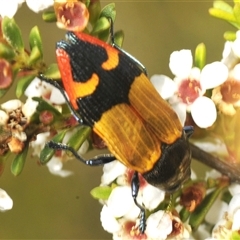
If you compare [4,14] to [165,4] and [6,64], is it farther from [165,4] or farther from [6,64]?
[165,4]

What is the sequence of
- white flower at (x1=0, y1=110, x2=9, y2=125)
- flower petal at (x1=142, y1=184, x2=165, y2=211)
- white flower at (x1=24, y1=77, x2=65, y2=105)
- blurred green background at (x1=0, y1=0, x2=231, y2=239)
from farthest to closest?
blurred green background at (x1=0, y1=0, x2=231, y2=239)
white flower at (x1=24, y1=77, x2=65, y2=105)
flower petal at (x1=142, y1=184, x2=165, y2=211)
white flower at (x1=0, y1=110, x2=9, y2=125)

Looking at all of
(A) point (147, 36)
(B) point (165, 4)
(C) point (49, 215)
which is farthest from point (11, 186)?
(B) point (165, 4)

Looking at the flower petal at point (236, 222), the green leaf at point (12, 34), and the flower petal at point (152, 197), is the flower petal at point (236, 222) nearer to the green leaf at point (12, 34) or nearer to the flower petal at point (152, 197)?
the flower petal at point (152, 197)

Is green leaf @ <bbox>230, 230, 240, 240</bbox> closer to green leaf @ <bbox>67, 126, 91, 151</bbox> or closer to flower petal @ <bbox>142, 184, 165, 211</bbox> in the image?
flower petal @ <bbox>142, 184, 165, 211</bbox>

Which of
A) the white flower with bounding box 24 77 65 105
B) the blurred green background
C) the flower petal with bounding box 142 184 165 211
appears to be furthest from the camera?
the blurred green background

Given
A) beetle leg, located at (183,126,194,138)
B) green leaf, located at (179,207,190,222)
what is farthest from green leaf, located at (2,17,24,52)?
green leaf, located at (179,207,190,222)

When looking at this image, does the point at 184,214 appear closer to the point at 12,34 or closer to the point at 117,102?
the point at 117,102

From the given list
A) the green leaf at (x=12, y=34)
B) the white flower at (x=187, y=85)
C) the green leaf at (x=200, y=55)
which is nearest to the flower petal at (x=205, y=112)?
the white flower at (x=187, y=85)

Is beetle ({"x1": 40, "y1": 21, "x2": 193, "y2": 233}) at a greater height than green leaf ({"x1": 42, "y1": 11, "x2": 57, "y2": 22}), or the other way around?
green leaf ({"x1": 42, "y1": 11, "x2": 57, "y2": 22})
